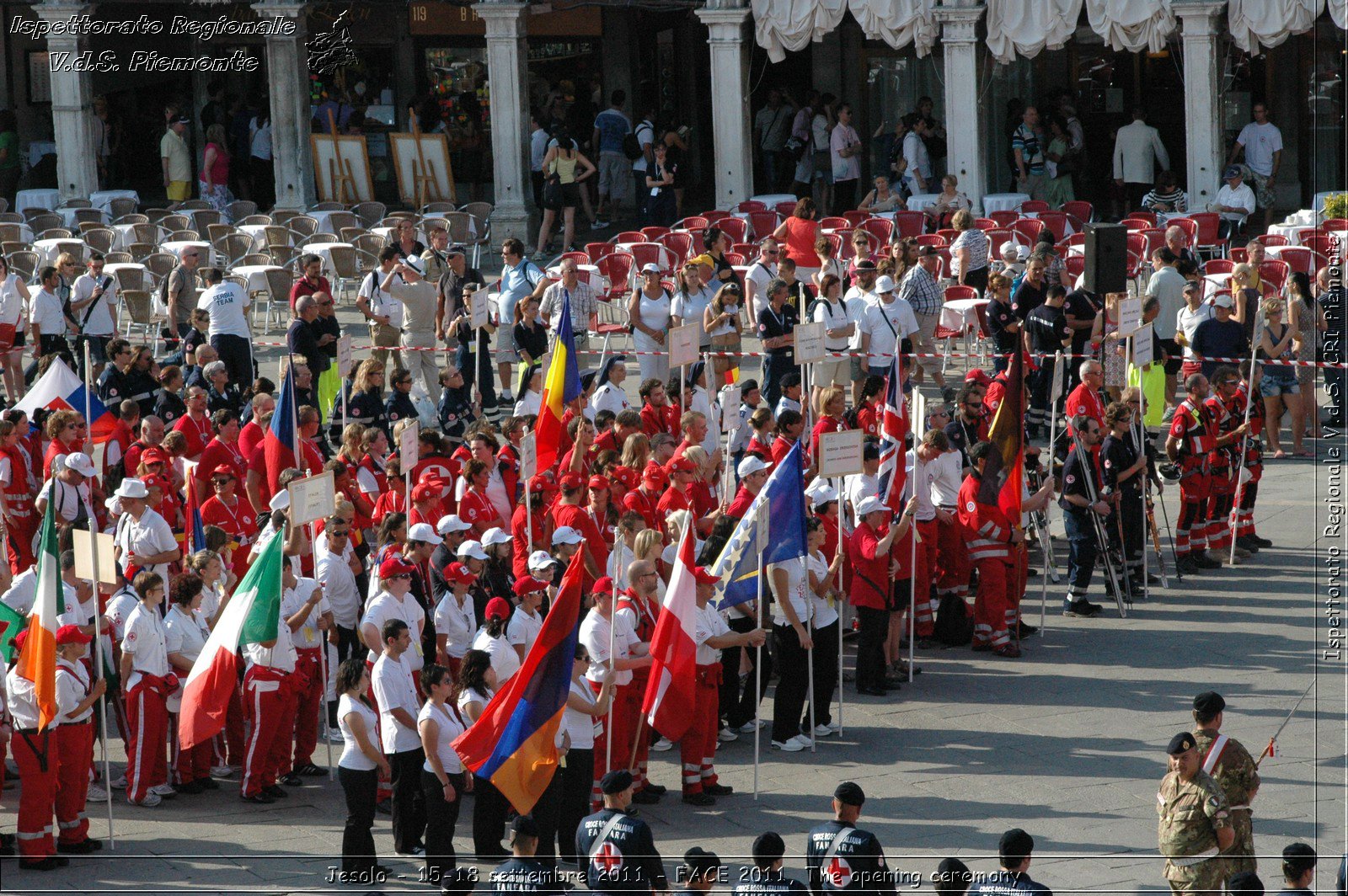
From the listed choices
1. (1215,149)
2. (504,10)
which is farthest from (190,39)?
(1215,149)

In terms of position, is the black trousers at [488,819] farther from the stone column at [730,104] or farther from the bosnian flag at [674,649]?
the stone column at [730,104]

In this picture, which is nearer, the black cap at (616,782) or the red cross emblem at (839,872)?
the red cross emblem at (839,872)

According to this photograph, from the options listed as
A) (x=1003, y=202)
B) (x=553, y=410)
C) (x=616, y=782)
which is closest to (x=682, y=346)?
(x=553, y=410)

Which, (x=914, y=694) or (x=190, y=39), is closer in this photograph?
(x=914, y=694)

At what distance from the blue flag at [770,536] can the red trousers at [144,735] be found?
10.6ft

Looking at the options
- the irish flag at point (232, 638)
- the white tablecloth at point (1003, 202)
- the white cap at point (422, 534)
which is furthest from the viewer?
the white tablecloth at point (1003, 202)

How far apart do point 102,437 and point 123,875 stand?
229 inches

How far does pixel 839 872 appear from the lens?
301 inches

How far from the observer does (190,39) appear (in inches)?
1291

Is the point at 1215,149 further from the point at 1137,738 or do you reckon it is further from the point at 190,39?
the point at 190,39

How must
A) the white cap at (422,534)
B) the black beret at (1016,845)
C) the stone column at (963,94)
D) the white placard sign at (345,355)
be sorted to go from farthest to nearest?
the stone column at (963,94)
the white placard sign at (345,355)
the white cap at (422,534)
the black beret at (1016,845)

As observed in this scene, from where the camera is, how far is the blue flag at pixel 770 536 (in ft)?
35.4

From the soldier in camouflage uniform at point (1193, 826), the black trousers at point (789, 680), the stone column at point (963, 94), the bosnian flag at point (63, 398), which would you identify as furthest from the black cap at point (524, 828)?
the stone column at point (963, 94)

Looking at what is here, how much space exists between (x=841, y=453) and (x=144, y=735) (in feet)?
14.7
